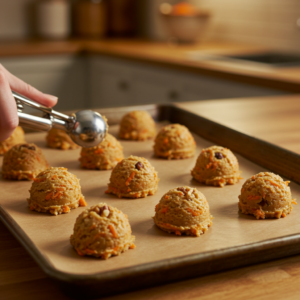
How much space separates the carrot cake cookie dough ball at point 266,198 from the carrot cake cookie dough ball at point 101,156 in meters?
0.60

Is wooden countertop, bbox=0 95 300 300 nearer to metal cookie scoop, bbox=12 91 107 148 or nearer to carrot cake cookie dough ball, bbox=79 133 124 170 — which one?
metal cookie scoop, bbox=12 91 107 148

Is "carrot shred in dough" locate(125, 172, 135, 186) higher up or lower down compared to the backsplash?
lower down

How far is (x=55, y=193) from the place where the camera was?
138 cm

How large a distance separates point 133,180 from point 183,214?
315 mm

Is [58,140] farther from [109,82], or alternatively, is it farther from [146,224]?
[109,82]

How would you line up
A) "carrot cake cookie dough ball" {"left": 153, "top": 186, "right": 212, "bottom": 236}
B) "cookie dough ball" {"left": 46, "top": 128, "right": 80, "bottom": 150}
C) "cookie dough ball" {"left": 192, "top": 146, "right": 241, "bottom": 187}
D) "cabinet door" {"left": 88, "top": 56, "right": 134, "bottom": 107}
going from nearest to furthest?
"carrot cake cookie dough ball" {"left": 153, "top": 186, "right": 212, "bottom": 236}
"cookie dough ball" {"left": 192, "top": 146, "right": 241, "bottom": 187}
"cookie dough ball" {"left": 46, "top": 128, "right": 80, "bottom": 150}
"cabinet door" {"left": 88, "top": 56, "right": 134, "bottom": 107}

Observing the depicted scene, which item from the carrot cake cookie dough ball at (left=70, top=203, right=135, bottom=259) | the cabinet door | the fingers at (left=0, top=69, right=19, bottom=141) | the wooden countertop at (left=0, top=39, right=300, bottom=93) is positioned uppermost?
the fingers at (left=0, top=69, right=19, bottom=141)

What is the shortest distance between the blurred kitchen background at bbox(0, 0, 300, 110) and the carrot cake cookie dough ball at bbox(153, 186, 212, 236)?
173 cm

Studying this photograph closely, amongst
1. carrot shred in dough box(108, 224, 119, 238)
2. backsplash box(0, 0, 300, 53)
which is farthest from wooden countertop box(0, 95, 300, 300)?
backsplash box(0, 0, 300, 53)

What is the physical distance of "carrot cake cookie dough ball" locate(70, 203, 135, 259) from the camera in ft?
3.42

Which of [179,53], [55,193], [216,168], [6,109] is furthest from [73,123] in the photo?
[179,53]

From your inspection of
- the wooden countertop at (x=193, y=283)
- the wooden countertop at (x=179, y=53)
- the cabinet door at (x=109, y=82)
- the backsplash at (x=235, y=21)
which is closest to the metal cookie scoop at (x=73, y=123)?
the wooden countertop at (x=193, y=283)

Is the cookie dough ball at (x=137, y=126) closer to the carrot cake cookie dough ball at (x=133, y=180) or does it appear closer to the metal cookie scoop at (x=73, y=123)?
the carrot cake cookie dough ball at (x=133, y=180)

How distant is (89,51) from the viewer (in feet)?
14.1
